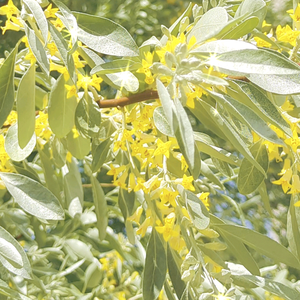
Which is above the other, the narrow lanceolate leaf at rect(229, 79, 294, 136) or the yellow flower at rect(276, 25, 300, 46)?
the yellow flower at rect(276, 25, 300, 46)

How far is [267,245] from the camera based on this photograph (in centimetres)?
67

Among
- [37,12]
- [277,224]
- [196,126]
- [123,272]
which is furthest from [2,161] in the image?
[277,224]

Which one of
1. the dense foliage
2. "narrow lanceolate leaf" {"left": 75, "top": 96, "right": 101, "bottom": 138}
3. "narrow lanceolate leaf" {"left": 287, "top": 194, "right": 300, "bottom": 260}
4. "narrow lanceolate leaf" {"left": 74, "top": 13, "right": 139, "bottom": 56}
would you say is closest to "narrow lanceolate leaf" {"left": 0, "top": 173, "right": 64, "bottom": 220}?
the dense foliage

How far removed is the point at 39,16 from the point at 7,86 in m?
0.13

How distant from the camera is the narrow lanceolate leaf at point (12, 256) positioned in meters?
0.55

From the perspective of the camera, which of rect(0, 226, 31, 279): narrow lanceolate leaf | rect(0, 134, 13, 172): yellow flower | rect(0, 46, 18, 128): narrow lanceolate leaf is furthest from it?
rect(0, 134, 13, 172): yellow flower

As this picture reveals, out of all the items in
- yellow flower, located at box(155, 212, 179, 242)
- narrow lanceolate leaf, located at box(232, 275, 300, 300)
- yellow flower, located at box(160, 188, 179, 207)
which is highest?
yellow flower, located at box(160, 188, 179, 207)

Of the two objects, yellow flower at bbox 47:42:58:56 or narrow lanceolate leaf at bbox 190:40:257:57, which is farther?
yellow flower at bbox 47:42:58:56

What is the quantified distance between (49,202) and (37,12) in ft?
0.81

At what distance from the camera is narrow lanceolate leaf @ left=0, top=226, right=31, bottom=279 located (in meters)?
0.55

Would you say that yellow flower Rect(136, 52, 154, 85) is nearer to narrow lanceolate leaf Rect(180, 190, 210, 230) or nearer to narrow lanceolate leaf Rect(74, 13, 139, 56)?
narrow lanceolate leaf Rect(74, 13, 139, 56)

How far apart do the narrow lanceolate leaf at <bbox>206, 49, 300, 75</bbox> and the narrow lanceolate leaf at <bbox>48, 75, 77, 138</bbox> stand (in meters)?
0.30

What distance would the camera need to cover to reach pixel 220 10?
1.94 feet

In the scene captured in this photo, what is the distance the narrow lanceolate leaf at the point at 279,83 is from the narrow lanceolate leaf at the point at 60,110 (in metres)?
0.30
